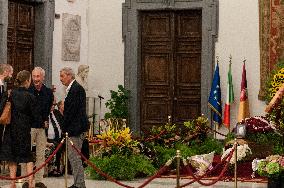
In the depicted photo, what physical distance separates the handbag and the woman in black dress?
0.06 meters

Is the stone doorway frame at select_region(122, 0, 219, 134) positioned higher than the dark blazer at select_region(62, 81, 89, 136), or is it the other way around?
the stone doorway frame at select_region(122, 0, 219, 134)

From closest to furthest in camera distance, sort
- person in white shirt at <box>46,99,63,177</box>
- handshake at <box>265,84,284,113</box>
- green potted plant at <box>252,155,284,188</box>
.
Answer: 1. handshake at <box>265,84,284,113</box>
2. green potted plant at <box>252,155,284,188</box>
3. person in white shirt at <box>46,99,63,177</box>

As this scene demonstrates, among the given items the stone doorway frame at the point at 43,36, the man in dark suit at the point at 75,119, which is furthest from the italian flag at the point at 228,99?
the man in dark suit at the point at 75,119

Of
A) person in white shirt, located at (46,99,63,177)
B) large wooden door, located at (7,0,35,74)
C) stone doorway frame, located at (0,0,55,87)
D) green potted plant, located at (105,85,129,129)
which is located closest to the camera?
person in white shirt, located at (46,99,63,177)

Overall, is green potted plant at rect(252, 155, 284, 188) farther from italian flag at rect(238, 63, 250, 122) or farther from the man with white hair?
italian flag at rect(238, 63, 250, 122)

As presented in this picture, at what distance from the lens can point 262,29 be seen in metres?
18.6

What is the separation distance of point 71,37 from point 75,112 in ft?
24.6

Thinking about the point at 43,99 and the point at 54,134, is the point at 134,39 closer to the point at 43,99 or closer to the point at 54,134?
the point at 54,134

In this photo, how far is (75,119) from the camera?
11.9 metres

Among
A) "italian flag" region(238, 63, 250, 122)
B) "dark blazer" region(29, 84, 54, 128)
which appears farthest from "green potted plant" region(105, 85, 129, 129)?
"dark blazer" region(29, 84, 54, 128)

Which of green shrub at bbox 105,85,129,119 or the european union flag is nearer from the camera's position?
the european union flag

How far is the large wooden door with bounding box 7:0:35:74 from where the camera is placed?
17.3 meters

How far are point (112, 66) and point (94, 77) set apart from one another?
0.52 m

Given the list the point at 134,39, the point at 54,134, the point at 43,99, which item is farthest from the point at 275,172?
the point at 134,39
